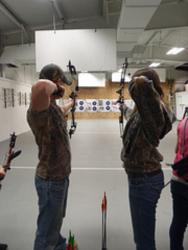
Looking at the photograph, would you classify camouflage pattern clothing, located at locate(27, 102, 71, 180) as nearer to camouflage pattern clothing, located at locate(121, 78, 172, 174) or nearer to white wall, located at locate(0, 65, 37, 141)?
camouflage pattern clothing, located at locate(121, 78, 172, 174)

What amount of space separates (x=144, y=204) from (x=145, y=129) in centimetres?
42

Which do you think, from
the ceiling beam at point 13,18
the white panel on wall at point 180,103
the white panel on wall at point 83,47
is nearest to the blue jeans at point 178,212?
the white panel on wall at point 83,47

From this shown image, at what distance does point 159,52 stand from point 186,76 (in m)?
4.85

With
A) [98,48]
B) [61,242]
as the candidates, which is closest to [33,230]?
[61,242]

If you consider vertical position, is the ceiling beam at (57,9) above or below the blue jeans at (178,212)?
above

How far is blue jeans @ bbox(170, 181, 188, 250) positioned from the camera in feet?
5.68

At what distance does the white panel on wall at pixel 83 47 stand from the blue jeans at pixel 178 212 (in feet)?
12.3

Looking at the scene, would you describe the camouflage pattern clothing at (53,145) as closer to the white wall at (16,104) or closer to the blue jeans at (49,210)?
the blue jeans at (49,210)

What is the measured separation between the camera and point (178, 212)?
1773 millimetres

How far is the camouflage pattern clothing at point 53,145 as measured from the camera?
161cm

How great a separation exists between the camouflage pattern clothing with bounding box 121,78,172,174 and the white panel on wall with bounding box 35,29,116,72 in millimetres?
3874

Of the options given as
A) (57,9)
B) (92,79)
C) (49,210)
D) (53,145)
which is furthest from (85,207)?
(92,79)

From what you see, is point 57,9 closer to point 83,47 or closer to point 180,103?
point 83,47

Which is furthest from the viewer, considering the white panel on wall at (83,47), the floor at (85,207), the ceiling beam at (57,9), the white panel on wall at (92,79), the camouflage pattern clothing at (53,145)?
the white panel on wall at (92,79)
